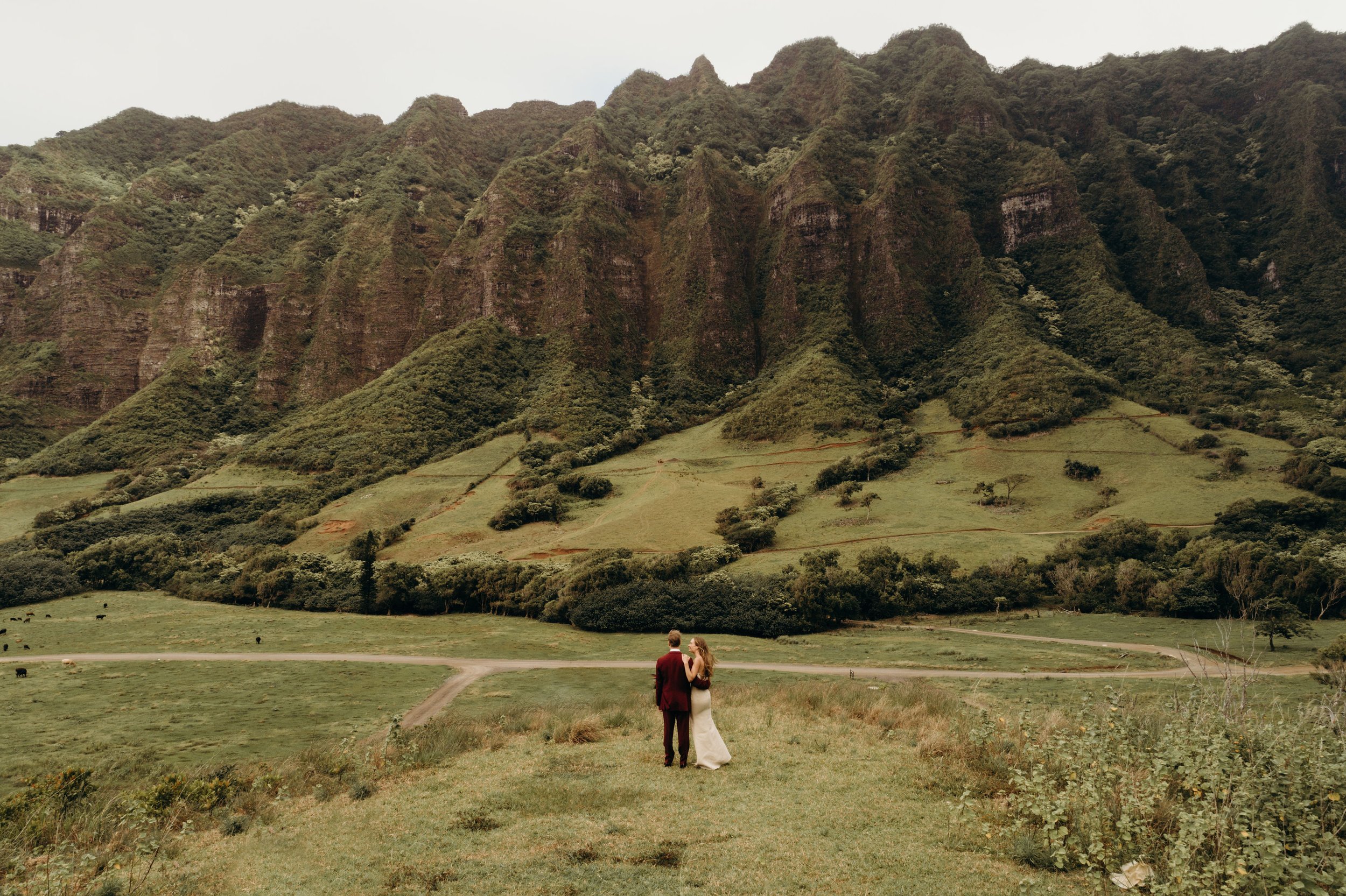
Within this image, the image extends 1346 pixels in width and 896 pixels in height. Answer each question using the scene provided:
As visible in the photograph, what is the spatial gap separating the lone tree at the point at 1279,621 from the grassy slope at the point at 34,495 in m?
116

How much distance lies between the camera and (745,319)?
145500 mm

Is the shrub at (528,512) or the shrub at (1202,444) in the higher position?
the shrub at (1202,444)

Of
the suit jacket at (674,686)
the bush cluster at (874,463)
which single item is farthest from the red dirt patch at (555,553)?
the suit jacket at (674,686)

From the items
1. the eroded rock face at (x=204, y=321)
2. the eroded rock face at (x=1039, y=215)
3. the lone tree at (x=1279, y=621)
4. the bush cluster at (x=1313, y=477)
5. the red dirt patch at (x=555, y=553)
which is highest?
the eroded rock face at (x=1039, y=215)

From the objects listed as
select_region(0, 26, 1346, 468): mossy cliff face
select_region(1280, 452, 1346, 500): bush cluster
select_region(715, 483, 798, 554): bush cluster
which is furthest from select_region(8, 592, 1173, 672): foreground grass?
select_region(0, 26, 1346, 468): mossy cliff face

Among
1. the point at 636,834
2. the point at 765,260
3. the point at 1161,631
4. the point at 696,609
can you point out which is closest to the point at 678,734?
the point at 636,834

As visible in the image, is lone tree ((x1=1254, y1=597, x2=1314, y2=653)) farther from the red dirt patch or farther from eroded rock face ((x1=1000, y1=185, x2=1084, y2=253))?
eroded rock face ((x1=1000, y1=185, x2=1084, y2=253))

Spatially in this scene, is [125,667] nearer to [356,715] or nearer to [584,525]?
[356,715]

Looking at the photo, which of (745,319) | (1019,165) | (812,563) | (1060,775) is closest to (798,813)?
(1060,775)

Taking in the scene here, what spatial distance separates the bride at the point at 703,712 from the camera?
39.4 feet

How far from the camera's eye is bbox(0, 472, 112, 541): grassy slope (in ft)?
267

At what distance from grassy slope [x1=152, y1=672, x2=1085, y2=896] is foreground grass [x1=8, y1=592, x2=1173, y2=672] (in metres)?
20.0

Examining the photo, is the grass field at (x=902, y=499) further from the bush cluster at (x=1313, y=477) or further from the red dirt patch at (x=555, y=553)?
the bush cluster at (x=1313, y=477)

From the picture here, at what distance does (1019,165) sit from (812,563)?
141 metres
